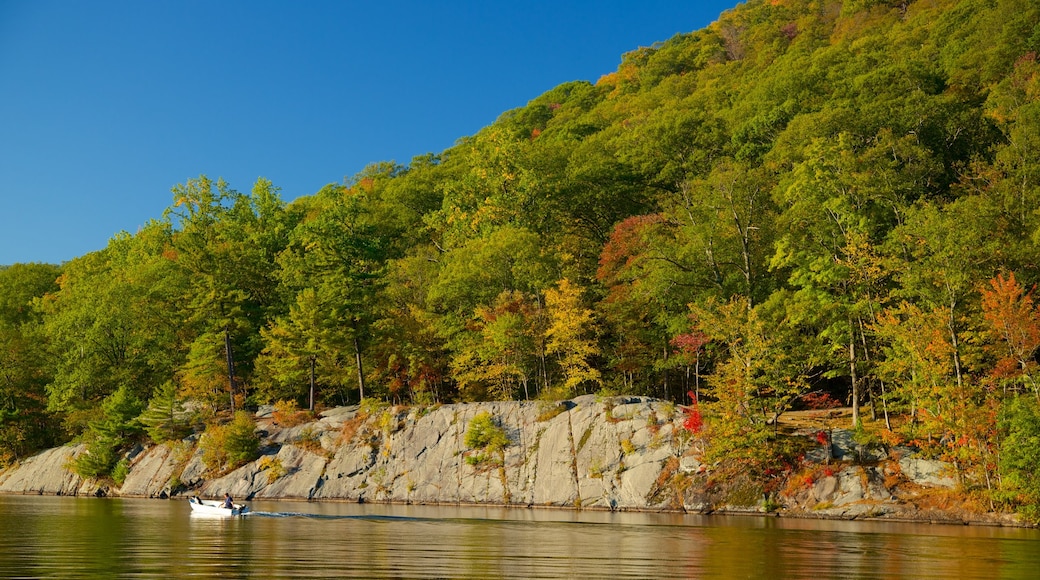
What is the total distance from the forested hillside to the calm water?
388 inches

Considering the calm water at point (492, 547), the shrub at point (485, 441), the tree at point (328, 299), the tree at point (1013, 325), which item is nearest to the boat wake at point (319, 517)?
the calm water at point (492, 547)

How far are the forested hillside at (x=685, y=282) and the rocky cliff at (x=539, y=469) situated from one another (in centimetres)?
207

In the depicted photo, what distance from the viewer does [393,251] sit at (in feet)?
308

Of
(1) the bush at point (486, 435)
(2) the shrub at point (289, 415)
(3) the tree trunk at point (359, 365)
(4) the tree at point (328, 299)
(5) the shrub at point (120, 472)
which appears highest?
(4) the tree at point (328, 299)

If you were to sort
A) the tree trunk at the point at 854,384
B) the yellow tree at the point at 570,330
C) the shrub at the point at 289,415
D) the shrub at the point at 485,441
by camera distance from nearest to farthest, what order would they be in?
the tree trunk at the point at 854,384, the shrub at the point at 485,441, the yellow tree at the point at 570,330, the shrub at the point at 289,415

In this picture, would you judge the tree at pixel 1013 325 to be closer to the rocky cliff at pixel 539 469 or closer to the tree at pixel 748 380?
the rocky cliff at pixel 539 469

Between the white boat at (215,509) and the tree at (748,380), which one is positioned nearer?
the white boat at (215,509)

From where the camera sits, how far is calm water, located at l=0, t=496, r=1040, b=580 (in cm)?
2081

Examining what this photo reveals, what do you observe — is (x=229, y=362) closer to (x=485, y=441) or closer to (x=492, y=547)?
(x=485, y=441)

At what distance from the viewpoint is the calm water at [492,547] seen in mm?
20812

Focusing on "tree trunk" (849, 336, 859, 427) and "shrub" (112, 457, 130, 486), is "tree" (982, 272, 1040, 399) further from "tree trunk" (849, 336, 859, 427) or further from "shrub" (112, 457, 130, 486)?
"shrub" (112, 457, 130, 486)

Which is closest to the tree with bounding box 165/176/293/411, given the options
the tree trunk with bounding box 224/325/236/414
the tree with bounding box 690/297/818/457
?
the tree trunk with bounding box 224/325/236/414

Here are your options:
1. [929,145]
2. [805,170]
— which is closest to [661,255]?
[805,170]

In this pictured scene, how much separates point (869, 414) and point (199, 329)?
2208 inches
